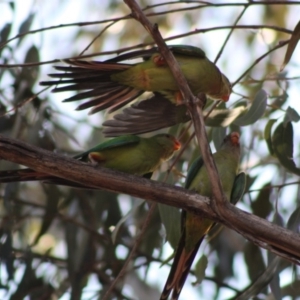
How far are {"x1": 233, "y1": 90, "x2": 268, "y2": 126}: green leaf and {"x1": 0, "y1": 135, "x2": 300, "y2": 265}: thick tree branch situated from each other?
2.28ft

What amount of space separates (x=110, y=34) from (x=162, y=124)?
146 inches

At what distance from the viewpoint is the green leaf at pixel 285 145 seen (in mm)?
2955

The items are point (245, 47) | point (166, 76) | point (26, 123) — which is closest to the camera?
point (166, 76)

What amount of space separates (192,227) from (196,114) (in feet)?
2.36

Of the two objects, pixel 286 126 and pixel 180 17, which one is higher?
pixel 180 17

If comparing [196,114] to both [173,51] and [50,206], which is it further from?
[50,206]

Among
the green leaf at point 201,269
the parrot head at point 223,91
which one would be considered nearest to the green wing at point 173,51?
the parrot head at point 223,91

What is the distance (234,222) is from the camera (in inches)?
85.9

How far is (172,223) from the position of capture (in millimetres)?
2883

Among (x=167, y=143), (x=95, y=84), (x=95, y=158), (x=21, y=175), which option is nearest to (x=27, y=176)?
(x=21, y=175)

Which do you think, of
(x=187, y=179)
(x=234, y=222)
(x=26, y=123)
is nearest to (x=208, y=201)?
(x=234, y=222)

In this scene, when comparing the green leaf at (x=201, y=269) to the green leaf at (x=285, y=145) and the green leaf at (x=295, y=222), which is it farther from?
the green leaf at (x=285, y=145)

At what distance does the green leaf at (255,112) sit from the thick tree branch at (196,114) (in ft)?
2.35

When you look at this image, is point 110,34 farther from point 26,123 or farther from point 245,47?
point 26,123
